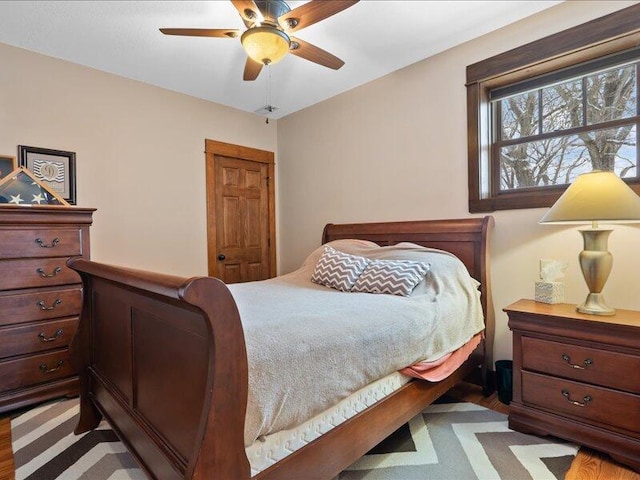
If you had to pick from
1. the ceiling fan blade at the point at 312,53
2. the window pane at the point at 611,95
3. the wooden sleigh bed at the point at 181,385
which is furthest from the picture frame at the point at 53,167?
the window pane at the point at 611,95

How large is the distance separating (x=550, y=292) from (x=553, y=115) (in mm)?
1234

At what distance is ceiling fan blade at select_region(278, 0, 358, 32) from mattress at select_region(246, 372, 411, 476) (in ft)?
5.93

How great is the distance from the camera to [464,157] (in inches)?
102

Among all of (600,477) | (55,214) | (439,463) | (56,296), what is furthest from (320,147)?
(600,477)

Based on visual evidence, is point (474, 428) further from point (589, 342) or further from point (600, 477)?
point (589, 342)

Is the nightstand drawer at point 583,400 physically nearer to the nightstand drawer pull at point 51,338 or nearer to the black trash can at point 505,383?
the black trash can at point 505,383

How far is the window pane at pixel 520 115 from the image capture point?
241cm

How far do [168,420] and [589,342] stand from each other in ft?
6.37

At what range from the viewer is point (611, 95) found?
82.5 inches

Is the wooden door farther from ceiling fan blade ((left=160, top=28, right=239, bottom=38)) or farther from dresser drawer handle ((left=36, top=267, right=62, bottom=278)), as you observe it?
ceiling fan blade ((left=160, top=28, right=239, bottom=38))

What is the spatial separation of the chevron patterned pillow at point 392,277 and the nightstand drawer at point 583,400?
30.9 inches

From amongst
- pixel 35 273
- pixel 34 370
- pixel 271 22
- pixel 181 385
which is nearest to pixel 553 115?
pixel 271 22

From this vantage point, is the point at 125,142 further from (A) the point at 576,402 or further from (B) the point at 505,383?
(A) the point at 576,402

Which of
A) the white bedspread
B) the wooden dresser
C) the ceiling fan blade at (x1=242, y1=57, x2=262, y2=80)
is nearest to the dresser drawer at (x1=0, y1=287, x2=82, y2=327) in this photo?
the wooden dresser
